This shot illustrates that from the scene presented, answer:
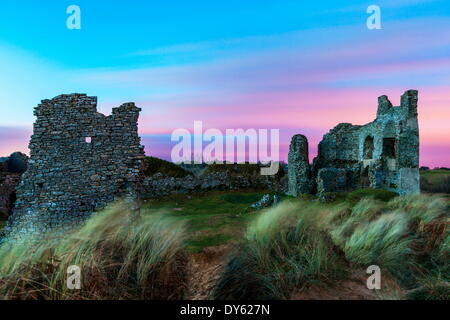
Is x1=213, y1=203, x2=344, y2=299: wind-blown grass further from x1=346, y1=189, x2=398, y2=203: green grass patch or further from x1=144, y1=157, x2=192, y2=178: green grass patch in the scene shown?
x1=144, y1=157, x2=192, y2=178: green grass patch

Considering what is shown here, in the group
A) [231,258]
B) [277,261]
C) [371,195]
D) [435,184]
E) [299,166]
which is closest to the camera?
[231,258]

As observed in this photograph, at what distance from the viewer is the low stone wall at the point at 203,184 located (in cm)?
2708

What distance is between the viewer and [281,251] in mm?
6805

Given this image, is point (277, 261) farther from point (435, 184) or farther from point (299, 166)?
point (435, 184)

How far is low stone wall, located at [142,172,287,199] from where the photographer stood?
88.8 feet

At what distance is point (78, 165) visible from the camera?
11.8 meters

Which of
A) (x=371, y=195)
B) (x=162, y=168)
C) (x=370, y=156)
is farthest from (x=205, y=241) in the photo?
(x=162, y=168)

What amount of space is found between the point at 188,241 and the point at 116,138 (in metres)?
5.78

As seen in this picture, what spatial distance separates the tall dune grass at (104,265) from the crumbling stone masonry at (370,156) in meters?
17.5

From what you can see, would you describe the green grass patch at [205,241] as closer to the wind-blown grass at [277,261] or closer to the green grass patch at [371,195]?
the wind-blown grass at [277,261]

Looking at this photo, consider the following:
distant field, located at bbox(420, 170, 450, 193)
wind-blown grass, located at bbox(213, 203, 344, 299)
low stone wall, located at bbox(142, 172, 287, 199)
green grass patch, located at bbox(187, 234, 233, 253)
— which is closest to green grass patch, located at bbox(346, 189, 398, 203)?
wind-blown grass, located at bbox(213, 203, 344, 299)

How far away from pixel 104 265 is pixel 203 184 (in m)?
22.0

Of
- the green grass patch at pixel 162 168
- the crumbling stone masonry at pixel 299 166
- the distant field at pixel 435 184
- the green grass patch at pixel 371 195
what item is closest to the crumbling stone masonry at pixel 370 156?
the crumbling stone masonry at pixel 299 166
